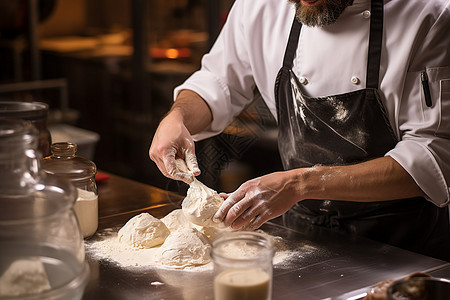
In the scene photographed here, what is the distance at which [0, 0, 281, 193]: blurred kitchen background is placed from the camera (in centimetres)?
497

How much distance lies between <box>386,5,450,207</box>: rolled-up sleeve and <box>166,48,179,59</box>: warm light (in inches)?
130

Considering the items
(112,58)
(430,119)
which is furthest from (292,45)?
(112,58)

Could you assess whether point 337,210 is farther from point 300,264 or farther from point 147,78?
point 147,78

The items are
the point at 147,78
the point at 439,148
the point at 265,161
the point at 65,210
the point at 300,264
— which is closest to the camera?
the point at 65,210

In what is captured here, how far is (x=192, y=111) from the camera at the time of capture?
2299 millimetres

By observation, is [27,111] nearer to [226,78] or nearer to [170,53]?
[226,78]

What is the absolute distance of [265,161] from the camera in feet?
11.9

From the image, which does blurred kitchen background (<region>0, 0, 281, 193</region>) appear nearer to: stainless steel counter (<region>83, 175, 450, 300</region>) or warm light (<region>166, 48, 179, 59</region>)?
warm light (<region>166, 48, 179, 59</region>)

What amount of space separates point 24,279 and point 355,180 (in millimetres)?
1022

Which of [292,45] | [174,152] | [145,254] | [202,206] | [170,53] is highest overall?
[292,45]

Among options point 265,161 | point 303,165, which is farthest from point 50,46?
point 303,165

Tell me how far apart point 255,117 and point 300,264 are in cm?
123

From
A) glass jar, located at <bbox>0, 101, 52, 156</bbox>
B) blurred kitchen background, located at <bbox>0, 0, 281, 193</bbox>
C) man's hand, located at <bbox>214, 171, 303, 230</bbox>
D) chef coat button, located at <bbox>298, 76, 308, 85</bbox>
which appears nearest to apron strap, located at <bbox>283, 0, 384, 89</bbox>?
chef coat button, located at <bbox>298, 76, 308, 85</bbox>

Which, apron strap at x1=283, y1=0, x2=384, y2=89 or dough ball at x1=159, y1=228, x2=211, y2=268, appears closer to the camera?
dough ball at x1=159, y1=228, x2=211, y2=268
